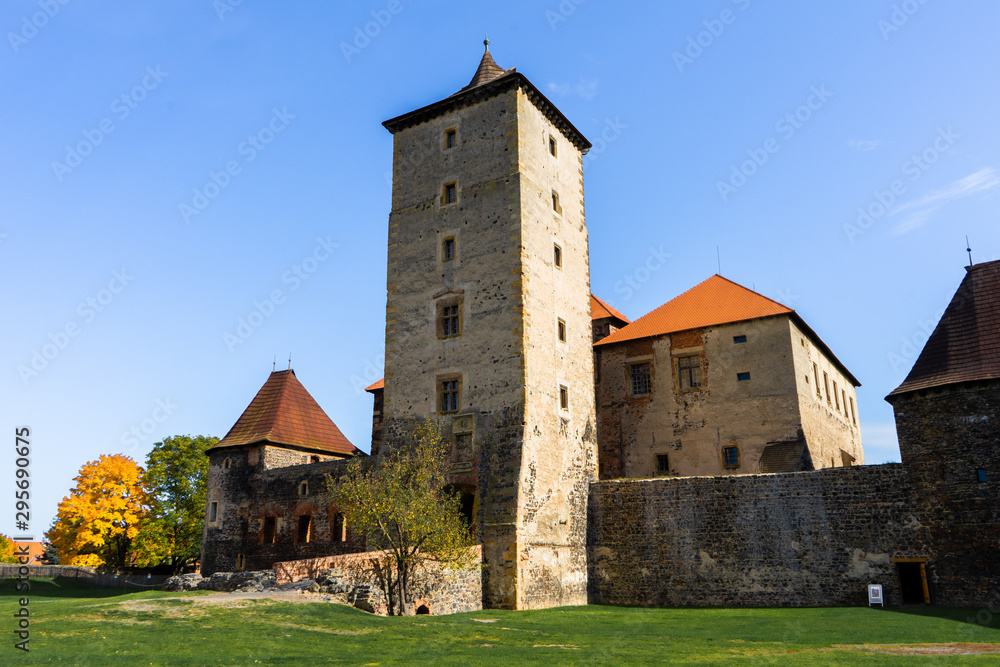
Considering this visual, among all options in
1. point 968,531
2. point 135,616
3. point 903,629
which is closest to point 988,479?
point 968,531

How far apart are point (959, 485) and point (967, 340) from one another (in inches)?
172

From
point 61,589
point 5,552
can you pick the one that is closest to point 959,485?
point 61,589

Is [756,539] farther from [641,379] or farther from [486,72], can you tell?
[486,72]

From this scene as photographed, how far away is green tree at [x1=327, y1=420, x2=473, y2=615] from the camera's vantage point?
20.2 meters

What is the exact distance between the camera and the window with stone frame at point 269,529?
31.3 metres

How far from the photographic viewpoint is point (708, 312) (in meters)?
30.6

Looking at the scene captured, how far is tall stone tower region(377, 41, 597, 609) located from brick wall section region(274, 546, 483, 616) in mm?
589

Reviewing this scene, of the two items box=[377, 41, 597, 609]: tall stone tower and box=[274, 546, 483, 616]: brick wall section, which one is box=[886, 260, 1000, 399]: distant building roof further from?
box=[274, 546, 483, 616]: brick wall section

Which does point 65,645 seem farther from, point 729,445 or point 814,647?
point 729,445

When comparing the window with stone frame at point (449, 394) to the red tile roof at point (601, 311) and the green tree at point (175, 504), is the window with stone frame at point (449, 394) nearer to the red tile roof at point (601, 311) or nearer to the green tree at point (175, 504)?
the red tile roof at point (601, 311)

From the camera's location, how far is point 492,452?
2386 centimetres

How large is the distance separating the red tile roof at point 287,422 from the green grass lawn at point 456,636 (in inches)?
663

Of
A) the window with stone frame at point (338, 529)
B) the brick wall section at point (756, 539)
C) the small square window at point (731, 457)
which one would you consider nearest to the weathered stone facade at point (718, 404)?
the small square window at point (731, 457)

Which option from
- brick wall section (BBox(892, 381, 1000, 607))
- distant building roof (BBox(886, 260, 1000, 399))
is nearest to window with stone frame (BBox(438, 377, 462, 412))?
distant building roof (BBox(886, 260, 1000, 399))
